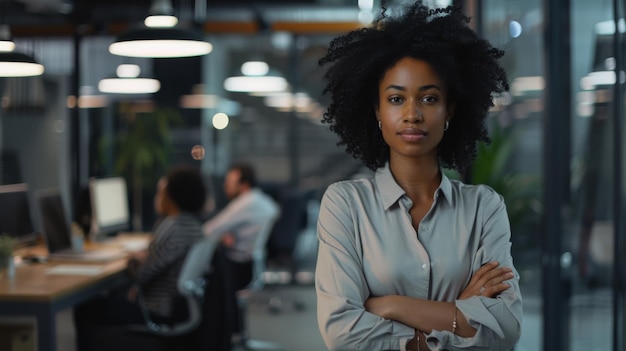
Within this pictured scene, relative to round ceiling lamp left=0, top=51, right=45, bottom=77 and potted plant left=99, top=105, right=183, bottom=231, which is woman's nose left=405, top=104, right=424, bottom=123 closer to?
round ceiling lamp left=0, top=51, right=45, bottom=77

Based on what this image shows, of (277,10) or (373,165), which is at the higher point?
(277,10)

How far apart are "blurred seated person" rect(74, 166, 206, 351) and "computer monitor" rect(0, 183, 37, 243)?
647 mm

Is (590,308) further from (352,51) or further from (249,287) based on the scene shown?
(249,287)

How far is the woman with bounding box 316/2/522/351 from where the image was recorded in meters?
1.89

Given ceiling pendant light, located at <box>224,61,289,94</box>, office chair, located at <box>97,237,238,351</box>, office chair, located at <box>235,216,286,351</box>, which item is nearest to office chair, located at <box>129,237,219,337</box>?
office chair, located at <box>97,237,238,351</box>

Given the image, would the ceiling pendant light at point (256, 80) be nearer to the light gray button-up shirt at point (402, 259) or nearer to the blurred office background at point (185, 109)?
the blurred office background at point (185, 109)

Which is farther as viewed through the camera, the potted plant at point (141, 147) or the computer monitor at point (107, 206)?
the potted plant at point (141, 147)

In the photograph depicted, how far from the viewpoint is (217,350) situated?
4.21 m

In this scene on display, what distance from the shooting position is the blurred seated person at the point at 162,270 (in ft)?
15.2

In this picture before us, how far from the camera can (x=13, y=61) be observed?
169 inches

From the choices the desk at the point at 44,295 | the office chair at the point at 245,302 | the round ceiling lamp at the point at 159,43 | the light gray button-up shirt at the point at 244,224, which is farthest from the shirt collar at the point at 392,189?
the light gray button-up shirt at the point at 244,224

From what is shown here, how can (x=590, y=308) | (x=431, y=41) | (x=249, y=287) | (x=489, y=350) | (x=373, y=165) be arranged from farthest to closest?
(x=249, y=287), (x=590, y=308), (x=373, y=165), (x=431, y=41), (x=489, y=350)

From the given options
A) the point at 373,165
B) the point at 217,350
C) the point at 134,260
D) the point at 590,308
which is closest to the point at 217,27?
the point at 134,260

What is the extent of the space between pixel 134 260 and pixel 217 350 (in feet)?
3.53
